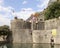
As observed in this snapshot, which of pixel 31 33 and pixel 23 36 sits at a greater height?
pixel 31 33

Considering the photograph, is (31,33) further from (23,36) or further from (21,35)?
(21,35)

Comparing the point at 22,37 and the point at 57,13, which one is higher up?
the point at 57,13

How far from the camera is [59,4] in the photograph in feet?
225

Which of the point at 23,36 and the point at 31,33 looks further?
the point at 23,36

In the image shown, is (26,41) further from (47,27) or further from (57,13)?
(57,13)

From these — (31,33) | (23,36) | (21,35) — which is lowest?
(23,36)

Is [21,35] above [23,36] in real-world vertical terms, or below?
above

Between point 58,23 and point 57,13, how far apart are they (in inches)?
484

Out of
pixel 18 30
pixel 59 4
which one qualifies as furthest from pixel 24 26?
pixel 59 4

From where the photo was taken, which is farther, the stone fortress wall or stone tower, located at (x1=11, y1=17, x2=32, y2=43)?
stone tower, located at (x1=11, y1=17, x2=32, y2=43)

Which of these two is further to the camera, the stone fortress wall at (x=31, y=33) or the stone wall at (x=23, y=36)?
the stone wall at (x=23, y=36)

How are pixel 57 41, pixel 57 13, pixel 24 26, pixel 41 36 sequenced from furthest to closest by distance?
pixel 57 13, pixel 24 26, pixel 41 36, pixel 57 41

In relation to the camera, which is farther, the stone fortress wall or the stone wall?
the stone wall

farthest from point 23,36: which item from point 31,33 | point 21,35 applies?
point 31,33
